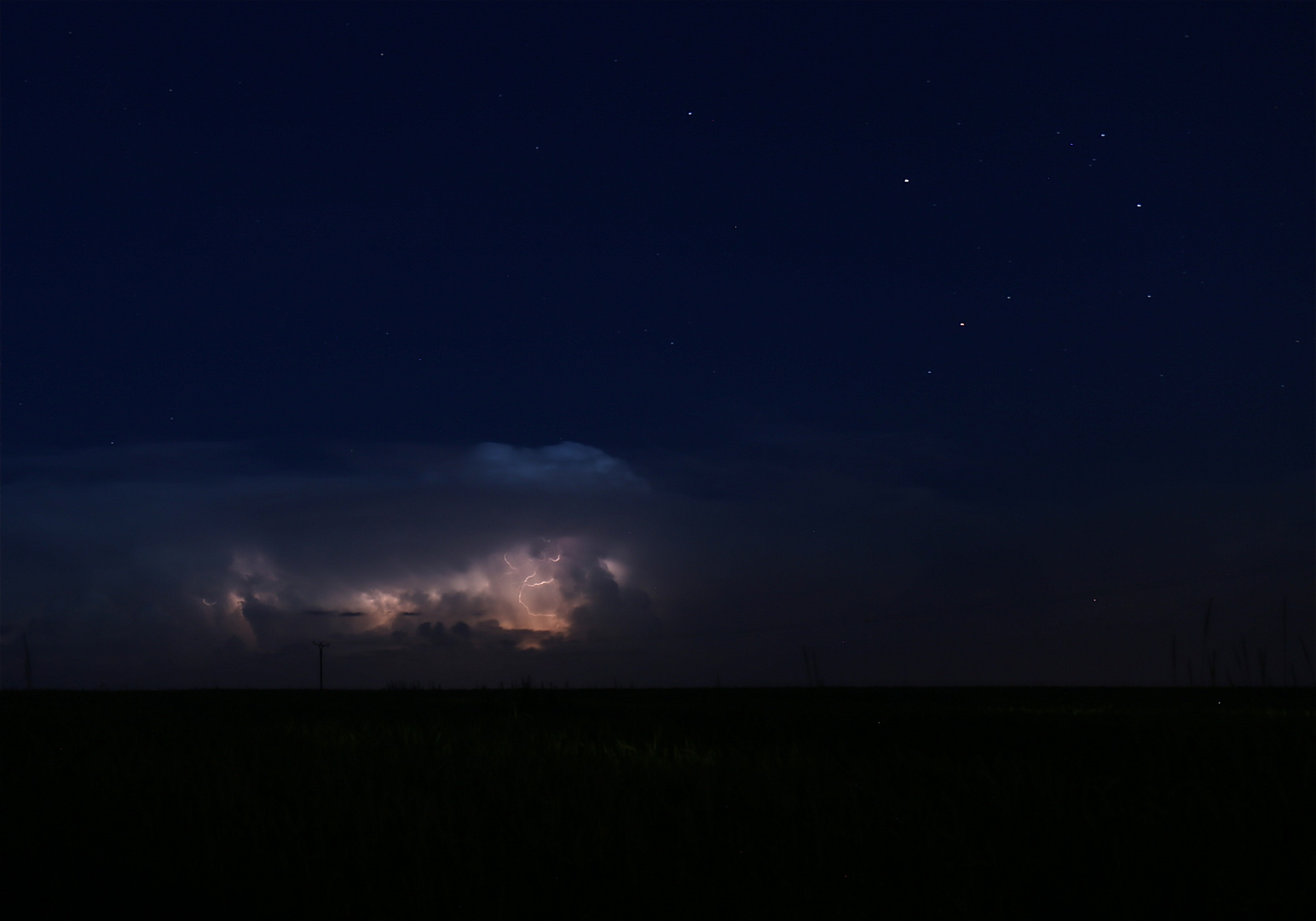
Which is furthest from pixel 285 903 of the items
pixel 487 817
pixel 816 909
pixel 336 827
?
pixel 816 909

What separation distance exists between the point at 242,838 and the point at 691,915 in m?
3.37

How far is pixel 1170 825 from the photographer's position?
636cm

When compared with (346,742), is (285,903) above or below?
below

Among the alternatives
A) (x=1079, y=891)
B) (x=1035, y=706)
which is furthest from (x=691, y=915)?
(x=1035, y=706)

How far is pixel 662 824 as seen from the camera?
6438 millimetres

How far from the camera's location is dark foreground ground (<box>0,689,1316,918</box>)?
5.11 meters

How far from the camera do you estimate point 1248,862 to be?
5.63 meters

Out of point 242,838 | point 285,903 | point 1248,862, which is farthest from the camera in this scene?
point 242,838

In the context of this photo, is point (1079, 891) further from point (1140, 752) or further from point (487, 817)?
point (1140, 752)

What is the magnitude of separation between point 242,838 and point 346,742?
4.47 metres

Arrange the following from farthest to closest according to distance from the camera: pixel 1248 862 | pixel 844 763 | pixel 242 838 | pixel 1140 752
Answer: pixel 1140 752 → pixel 844 763 → pixel 242 838 → pixel 1248 862

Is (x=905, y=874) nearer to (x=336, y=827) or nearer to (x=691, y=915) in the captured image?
(x=691, y=915)

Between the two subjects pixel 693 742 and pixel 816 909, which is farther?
pixel 693 742

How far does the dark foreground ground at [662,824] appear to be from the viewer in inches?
201
